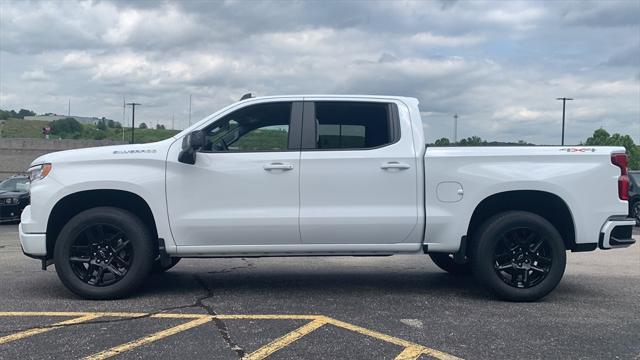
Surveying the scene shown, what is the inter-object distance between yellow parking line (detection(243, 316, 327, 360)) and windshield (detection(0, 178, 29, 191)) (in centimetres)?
1340

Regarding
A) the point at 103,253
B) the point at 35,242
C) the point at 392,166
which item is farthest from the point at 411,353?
the point at 35,242

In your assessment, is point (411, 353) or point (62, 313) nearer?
point (411, 353)

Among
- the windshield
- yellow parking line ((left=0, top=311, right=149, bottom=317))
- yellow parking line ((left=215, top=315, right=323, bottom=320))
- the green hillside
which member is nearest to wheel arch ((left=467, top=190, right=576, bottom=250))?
yellow parking line ((left=215, top=315, right=323, bottom=320))

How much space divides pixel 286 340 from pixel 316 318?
690 millimetres

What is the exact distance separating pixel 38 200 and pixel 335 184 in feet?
9.35

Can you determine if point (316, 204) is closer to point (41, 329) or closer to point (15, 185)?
point (41, 329)

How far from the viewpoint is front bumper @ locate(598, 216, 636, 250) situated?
5879 mm

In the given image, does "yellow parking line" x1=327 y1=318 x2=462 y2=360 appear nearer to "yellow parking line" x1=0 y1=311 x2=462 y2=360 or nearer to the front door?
"yellow parking line" x1=0 y1=311 x2=462 y2=360

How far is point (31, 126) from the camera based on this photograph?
89.1 metres

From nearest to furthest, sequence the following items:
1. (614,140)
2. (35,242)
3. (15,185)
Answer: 1. (35,242)
2. (15,185)
3. (614,140)

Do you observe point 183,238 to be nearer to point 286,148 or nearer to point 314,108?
point 286,148

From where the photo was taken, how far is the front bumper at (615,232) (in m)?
5.88

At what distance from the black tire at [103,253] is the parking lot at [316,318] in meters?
0.17

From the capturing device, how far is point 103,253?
591 centimetres
